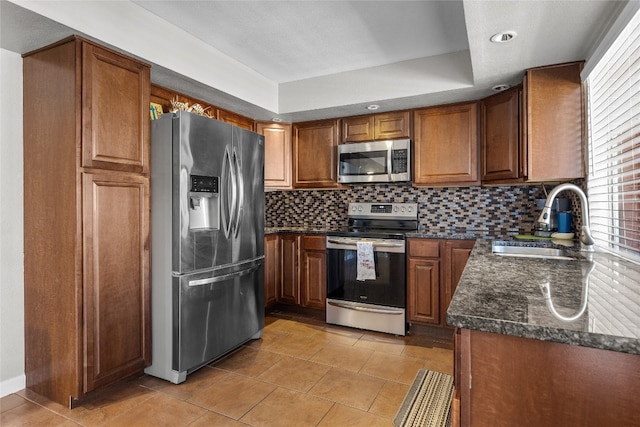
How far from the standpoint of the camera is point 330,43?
2758mm

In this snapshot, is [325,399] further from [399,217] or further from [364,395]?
[399,217]

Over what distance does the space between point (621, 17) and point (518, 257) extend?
1.23 metres

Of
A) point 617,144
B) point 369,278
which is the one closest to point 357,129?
point 369,278

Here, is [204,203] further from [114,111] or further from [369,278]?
[369,278]

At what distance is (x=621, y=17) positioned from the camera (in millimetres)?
1670

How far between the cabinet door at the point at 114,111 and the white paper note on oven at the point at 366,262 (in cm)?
192

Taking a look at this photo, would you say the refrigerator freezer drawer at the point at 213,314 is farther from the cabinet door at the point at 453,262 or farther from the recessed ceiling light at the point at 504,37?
the recessed ceiling light at the point at 504,37

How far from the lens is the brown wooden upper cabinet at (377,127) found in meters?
3.43

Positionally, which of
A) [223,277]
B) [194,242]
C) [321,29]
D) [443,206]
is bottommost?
[223,277]

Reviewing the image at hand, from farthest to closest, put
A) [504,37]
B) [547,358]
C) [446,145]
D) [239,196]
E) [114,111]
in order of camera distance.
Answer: [446,145]
[239,196]
[114,111]
[504,37]
[547,358]

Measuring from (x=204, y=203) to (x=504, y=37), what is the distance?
2115 millimetres

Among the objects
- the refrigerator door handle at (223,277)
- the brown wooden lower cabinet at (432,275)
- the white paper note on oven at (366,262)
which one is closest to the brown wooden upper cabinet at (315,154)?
the white paper note on oven at (366,262)

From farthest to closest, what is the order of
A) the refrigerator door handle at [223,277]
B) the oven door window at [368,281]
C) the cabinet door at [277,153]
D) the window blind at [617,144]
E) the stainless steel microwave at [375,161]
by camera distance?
the cabinet door at [277,153] → the stainless steel microwave at [375,161] → the oven door window at [368,281] → the refrigerator door handle at [223,277] → the window blind at [617,144]

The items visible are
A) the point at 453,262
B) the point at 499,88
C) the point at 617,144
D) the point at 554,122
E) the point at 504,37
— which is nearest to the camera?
the point at 617,144
